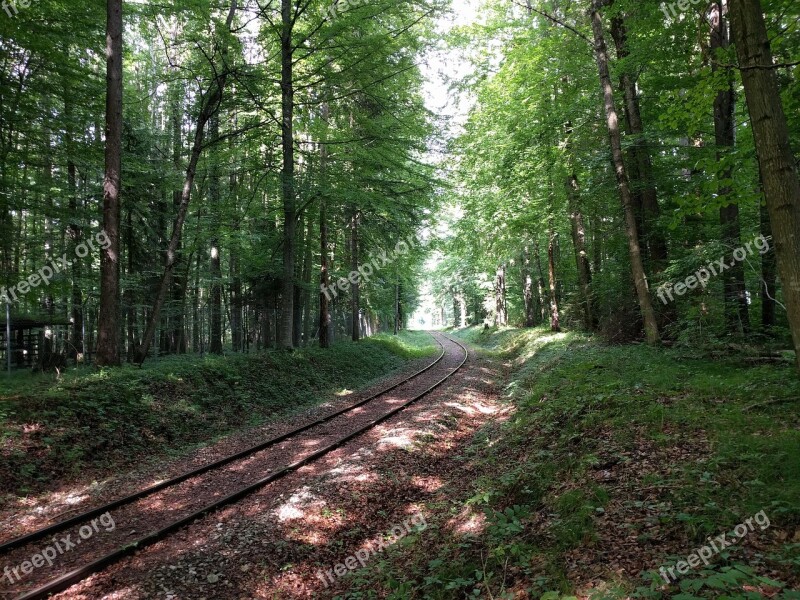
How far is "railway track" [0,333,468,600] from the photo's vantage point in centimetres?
499

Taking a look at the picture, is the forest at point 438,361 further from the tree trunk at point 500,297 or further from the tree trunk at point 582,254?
the tree trunk at point 500,297

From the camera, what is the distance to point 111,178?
10.0 meters

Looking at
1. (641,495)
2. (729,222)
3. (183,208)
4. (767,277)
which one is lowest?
(641,495)

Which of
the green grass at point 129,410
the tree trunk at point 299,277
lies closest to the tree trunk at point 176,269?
the tree trunk at point 299,277

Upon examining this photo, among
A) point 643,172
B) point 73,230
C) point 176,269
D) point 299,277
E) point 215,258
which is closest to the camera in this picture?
point 643,172

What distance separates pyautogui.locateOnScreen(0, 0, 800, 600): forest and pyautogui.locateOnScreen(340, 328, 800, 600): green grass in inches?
1.5

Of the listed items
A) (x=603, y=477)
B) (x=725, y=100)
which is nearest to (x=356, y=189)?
(x=725, y=100)

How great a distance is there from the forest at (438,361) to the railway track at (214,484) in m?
0.05

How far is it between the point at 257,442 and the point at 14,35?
1035cm

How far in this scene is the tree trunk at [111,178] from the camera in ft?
32.6

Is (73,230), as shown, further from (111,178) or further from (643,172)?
(643,172)

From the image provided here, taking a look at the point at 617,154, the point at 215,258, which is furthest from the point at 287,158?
the point at 617,154

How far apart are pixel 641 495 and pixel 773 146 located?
3491 mm

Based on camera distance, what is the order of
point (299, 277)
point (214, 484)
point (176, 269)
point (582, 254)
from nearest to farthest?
point (214, 484), point (582, 254), point (176, 269), point (299, 277)
